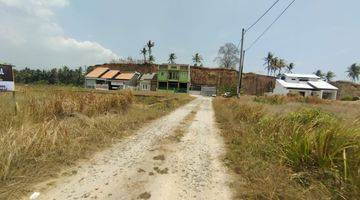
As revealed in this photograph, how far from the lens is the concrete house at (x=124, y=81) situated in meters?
69.4

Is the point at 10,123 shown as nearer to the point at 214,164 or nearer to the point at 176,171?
the point at 176,171

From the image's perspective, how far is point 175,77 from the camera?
223ft

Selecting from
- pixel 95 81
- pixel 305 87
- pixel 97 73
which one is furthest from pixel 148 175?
pixel 97 73

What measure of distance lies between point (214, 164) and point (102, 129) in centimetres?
394

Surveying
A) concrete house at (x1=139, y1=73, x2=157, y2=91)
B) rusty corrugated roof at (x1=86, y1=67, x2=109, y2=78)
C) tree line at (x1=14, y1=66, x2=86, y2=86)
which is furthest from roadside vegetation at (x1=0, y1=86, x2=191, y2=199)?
tree line at (x1=14, y1=66, x2=86, y2=86)

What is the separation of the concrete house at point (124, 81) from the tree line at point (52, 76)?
606 inches

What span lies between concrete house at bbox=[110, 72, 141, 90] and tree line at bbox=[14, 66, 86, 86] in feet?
50.5

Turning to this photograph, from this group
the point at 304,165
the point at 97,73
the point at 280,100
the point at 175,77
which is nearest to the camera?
the point at 304,165

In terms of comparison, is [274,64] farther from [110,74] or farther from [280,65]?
[110,74]

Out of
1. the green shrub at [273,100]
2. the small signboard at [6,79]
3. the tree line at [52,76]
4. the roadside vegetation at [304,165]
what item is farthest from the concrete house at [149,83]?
the roadside vegetation at [304,165]

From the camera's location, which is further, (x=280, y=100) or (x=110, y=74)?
(x=110, y=74)

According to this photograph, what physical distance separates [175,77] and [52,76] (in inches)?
1436

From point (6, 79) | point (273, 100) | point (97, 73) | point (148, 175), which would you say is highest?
point (97, 73)

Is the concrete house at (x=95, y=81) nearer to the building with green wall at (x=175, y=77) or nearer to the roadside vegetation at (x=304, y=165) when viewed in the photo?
the building with green wall at (x=175, y=77)
